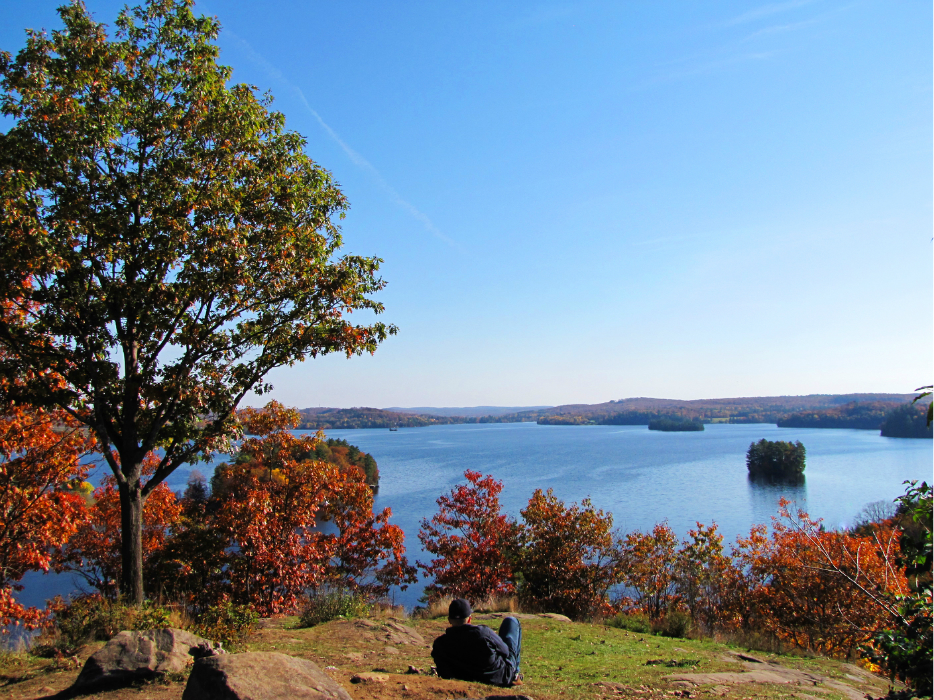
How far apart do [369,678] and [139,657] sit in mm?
2265

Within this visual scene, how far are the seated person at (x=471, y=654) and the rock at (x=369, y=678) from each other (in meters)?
0.57

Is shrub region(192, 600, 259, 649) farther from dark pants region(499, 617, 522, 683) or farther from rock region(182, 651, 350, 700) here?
dark pants region(499, 617, 522, 683)

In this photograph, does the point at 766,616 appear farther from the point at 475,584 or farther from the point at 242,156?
the point at 242,156

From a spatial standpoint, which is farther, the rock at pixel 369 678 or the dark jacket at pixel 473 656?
the dark jacket at pixel 473 656

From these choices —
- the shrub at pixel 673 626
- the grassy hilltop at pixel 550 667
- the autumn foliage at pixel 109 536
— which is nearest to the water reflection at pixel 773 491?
the shrub at pixel 673 626

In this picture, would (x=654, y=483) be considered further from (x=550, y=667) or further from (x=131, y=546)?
(x=131, y=546)

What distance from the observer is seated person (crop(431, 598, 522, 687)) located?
5.87 meters

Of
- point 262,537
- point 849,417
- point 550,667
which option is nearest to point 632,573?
point 262,537

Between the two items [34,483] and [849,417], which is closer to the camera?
[34,483]

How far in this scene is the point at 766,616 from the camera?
22.0 metres

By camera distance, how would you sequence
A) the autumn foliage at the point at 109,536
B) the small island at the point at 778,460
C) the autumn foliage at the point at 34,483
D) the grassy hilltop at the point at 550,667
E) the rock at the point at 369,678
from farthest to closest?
→ the small island at the point at 778,460 < the autumn foliage at the point at 109,536 < the autumn foliage at the point at 34,483 < the rock at the point at 369,678 < the grassy hilltop at the point at 550,667

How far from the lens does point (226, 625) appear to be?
24.4 feet

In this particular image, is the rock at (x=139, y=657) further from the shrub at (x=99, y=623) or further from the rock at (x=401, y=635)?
the rock at (x=401, y=635)

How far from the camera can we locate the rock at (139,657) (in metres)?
5.35
